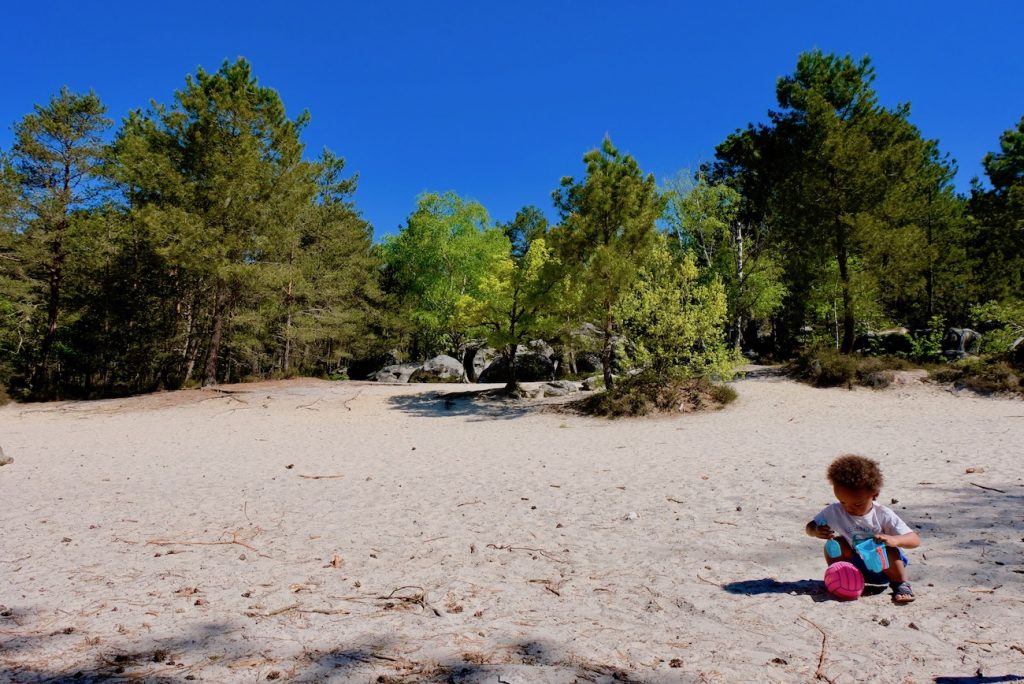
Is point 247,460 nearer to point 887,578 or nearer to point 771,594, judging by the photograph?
point 771,594

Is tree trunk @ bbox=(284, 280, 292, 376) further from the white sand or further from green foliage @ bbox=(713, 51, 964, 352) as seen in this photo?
green foliage @ bbox=(713, 51, 964, 352)

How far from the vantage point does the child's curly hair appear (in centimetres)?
336

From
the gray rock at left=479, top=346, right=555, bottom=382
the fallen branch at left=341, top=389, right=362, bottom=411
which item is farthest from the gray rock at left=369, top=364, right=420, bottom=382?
the fallen branch at left=341, top=389, right=362, bottom=411

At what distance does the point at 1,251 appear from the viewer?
2059 cm

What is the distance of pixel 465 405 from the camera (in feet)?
57.8

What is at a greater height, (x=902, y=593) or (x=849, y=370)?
(x=849, y=370)

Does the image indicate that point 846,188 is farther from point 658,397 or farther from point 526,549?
point 526,549

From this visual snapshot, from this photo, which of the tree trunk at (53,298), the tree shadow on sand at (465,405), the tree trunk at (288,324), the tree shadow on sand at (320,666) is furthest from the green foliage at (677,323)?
the tree trunk at (53,298)

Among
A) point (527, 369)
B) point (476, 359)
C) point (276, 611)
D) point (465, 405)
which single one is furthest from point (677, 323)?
point (476, 359)

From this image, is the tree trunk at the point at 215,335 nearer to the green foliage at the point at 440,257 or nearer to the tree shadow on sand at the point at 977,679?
the green foliage at the point at 440,257

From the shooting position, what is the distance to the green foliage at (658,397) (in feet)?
47.0

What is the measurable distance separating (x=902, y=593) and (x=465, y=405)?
14926mm

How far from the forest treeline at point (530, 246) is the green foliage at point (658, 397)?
0.58 metres

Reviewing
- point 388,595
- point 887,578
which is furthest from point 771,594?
point 388,595
